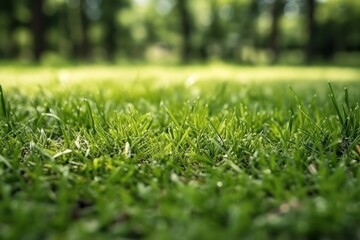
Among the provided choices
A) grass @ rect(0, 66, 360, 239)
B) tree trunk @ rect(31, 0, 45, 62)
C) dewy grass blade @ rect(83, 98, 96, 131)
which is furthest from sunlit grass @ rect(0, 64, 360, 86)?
tree trunk @ rect(31, 0, 45, 62)

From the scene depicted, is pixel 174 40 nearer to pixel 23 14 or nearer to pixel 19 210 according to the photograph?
pixel 23 14

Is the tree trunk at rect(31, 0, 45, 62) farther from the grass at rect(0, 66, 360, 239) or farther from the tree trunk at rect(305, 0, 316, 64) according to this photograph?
the grass at rect(0, 66, 360, 239)

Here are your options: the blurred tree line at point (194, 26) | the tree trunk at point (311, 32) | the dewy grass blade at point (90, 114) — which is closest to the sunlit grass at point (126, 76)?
the dewy grass blade at point (90, 114)

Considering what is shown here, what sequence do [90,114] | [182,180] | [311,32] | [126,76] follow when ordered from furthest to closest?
[311,32], [126,76], [90,114], [182,180]

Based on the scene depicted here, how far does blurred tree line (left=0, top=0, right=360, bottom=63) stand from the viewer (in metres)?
31.8

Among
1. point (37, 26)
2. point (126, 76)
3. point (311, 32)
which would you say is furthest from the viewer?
point (311, 32)

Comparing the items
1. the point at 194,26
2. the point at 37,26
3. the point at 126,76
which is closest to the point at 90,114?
the point at 126,76

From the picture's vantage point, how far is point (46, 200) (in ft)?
5.01

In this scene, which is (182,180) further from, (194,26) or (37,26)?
(194,26)

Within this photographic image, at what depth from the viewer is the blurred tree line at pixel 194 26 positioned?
31.8 m

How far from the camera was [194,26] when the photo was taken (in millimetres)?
46969

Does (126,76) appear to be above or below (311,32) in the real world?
below

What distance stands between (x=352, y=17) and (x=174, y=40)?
86.3ft

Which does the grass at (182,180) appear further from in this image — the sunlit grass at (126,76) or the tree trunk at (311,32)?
the tree trunk at (311,32)
